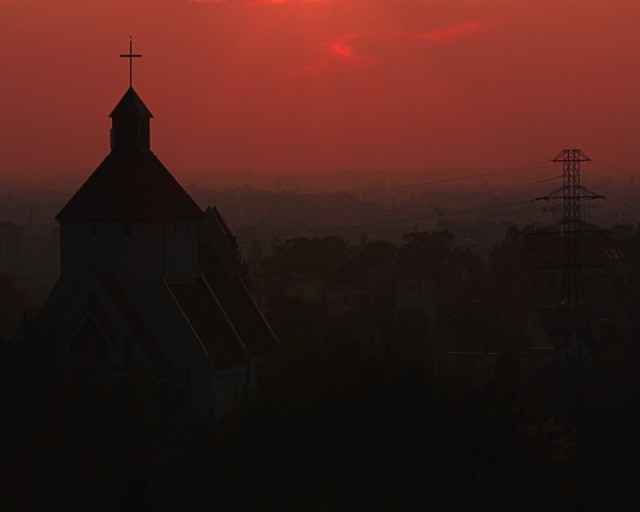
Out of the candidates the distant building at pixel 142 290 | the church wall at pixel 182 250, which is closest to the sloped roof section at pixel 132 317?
the distant building at pixel 142 290

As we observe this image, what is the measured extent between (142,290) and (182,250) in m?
2.27

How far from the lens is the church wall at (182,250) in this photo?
164ft

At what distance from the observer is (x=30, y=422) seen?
98.9 feet

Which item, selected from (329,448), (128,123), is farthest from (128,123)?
(329,448)

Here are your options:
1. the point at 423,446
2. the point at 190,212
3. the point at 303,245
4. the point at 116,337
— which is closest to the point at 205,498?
the point at 423,446

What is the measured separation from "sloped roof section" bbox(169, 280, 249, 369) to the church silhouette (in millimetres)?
44

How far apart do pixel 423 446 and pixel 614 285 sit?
107188 millimetres

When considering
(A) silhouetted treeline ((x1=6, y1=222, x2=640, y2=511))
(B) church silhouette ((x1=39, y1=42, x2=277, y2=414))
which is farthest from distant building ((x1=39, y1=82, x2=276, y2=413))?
(A) silhouetted treeline ((x1=6, y1=222, x2=640, y2=511))

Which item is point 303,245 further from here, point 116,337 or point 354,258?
point 116,337

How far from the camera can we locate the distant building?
4788 cm

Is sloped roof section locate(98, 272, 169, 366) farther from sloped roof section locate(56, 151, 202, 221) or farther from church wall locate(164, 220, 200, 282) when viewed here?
sloped roof section locate(56, 151, 202, 221)

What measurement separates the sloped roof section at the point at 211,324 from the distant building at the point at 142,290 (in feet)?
0.14

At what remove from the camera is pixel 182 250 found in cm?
5084

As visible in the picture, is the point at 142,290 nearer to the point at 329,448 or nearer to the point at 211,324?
the point at 211,324
